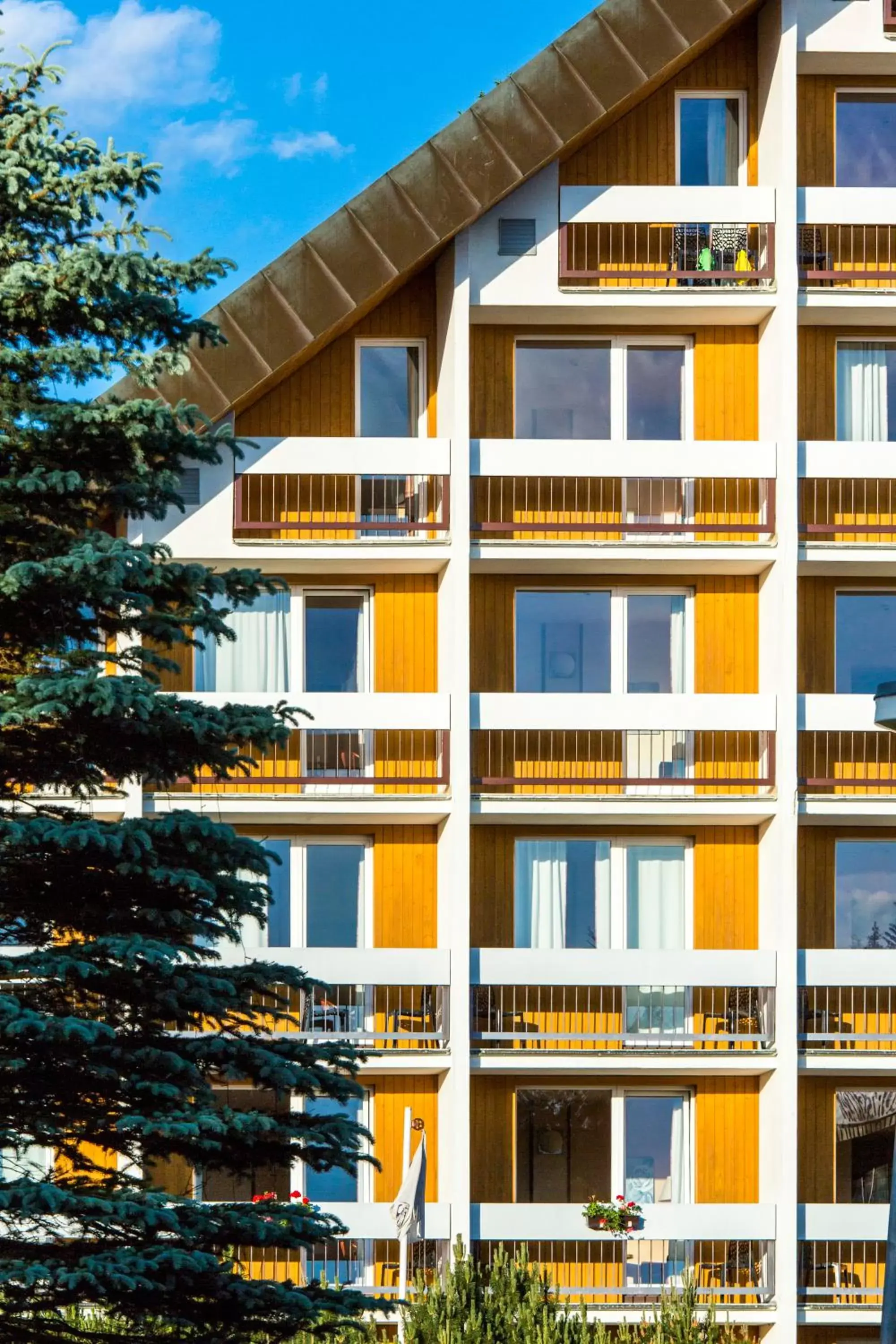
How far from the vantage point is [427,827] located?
869 inches

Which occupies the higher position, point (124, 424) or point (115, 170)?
point (115, 170)

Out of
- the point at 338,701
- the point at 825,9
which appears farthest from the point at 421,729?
the point at 825,9

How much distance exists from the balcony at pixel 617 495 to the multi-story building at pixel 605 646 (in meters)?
0.05

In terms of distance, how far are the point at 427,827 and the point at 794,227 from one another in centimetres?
848

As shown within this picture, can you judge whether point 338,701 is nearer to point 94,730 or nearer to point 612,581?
point 612,581

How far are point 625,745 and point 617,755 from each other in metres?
0.15

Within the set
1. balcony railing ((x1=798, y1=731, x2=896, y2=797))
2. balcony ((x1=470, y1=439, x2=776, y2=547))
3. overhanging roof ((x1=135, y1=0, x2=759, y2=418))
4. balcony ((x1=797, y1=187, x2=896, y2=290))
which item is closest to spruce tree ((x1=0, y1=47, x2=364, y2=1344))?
overhanging roof ((x1=135, y1=0, x2=759, y2=418))

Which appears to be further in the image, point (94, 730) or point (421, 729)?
point (421, 729)

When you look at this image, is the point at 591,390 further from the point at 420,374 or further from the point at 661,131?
the point at 661,131

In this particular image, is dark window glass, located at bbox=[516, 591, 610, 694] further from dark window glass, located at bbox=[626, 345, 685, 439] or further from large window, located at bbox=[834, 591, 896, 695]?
large window, located at bbox=[834, 591, 896, 695]

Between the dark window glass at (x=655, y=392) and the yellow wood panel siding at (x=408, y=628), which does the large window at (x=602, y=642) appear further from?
the dark window glass at (x=655, y=392)

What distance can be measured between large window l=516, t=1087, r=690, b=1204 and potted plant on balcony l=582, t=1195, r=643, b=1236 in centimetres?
81

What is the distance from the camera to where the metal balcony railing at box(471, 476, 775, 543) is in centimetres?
2170

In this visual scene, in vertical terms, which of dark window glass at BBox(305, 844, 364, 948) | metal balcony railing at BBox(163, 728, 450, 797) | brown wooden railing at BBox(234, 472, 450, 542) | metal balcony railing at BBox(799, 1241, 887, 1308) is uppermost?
brown wooden railing at BBox(234, 472, 450, 542)
